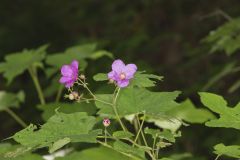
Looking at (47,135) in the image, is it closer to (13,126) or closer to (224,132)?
(224,132)

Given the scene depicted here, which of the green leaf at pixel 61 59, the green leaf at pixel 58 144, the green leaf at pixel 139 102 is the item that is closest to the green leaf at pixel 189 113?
the green leaf at pixel 61 59

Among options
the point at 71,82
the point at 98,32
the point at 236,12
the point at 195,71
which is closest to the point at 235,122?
the point at 71,82

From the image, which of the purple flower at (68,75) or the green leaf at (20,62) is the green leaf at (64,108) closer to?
the green leaf at (20,62)

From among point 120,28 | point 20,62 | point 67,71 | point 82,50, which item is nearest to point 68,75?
point 67,71

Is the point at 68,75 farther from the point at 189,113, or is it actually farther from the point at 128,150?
the point at 189,113

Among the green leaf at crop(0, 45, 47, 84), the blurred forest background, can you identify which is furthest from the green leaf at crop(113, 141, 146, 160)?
the blurred forest background
